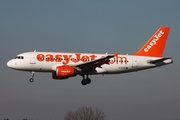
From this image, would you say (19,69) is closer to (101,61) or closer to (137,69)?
(101,61)

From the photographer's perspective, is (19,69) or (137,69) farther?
(137,69)

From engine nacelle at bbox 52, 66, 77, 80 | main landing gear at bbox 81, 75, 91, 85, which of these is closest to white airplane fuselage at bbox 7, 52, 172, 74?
engine nacelle at bbox 52, 66, 77, 80

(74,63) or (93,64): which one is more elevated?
(74,63)

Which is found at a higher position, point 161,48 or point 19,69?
point 161,48

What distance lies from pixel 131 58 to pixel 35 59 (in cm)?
1444

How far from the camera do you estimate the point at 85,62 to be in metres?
59.7

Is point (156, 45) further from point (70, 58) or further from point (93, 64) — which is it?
point (70, 58)

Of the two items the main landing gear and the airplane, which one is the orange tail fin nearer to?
the airplane

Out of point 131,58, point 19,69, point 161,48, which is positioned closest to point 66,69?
point 19,69

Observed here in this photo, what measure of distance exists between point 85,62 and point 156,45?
14.0 metres

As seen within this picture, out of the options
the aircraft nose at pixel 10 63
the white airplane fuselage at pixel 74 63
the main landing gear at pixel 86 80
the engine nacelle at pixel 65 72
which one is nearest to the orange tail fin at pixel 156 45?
the white airplane fuselage at pixel 74 63

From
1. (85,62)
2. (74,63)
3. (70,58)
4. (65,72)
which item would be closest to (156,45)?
(85,62)

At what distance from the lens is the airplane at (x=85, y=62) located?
59.0 meters

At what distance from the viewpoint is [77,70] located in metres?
60.5
